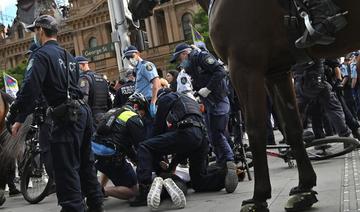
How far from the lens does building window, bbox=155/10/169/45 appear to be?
67.8 metres

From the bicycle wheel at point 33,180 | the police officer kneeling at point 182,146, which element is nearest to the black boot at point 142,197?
the police officer kneeling at point 182,146

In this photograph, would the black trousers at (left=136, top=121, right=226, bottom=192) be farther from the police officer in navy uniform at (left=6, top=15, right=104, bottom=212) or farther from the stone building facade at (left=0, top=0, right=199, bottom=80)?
the stone building facade at (left=0, top=0, right=199, bottom=80)

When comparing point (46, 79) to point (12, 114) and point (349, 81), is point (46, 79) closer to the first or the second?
point (12, 114)

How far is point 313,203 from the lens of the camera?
4.32 meters

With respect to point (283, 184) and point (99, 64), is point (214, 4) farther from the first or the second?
point (99, 64)

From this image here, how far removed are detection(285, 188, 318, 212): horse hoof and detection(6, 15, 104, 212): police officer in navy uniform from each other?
6.42 ft

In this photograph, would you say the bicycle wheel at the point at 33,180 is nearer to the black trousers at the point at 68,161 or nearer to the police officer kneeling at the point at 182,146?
the police officer kneeling at the point at 182,146

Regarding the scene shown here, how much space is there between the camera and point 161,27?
68688 millimetres

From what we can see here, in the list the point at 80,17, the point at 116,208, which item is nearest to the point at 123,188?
the point at 116,208

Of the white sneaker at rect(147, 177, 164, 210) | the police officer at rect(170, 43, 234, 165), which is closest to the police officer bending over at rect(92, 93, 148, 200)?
the white sneaker at rect(147, 177, 164, 210)

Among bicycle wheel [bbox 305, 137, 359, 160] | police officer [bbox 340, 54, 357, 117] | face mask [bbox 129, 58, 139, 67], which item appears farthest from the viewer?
police officer [bbox 340, 54, 357, 117]

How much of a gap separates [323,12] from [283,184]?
9.24 ft

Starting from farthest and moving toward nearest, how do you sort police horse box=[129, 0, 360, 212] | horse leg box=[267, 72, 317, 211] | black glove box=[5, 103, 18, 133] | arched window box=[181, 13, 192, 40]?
arched window box=[181, 13, 192, 40] < black glove box=[5, 103, 18, 133] < horse leg box=[267, 72, 317, 211] < police horse box=[129, 0, 360, 212]

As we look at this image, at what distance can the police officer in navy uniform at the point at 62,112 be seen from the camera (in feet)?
16.2
